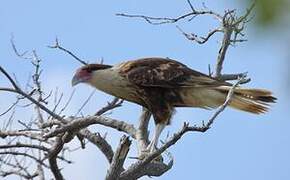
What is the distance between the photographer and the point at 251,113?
4.67 m

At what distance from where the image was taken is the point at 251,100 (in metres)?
4.68

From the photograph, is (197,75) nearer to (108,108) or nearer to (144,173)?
(108,108)

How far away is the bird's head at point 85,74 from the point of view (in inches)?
187

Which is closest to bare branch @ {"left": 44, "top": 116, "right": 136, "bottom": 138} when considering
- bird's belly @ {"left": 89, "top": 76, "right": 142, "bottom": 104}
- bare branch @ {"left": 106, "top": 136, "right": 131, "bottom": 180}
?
bird's belly @ {"left": 89, "top": 76, "right": 142, "bottom": 104}

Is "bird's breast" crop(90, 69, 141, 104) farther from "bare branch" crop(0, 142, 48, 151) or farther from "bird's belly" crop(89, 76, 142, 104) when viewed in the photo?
"bare branch" crop(0, 142, 48, 151)

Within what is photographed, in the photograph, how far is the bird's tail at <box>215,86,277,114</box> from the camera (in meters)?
4.66

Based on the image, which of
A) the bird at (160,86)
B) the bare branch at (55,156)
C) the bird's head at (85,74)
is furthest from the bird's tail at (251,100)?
the bare branch at (55,156)

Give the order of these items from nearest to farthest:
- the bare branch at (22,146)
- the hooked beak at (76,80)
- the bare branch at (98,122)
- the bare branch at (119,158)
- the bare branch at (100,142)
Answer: the bare branch at (119,158), the bare branch at (98,122), the bare branch at (100,142), the bare branch at (22,146), the hooked beak at (76,80)

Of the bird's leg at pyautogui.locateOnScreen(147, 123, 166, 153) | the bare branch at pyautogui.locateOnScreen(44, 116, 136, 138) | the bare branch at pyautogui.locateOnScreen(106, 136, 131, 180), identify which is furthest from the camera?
the bare branch at pyautogui.locateOnScreen(44, 116, 136, 138)

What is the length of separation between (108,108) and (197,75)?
72cm

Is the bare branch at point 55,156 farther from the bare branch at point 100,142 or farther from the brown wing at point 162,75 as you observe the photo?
the brown wing at point 162,75

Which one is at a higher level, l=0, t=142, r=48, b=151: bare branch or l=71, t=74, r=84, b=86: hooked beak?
l=71, t=74, r=84, b=86: hooked beak

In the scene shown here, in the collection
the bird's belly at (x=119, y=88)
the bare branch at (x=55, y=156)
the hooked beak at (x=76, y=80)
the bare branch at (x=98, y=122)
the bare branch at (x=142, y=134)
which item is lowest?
the bare branch at (x=55, y=156)

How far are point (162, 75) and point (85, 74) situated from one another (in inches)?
22.2
